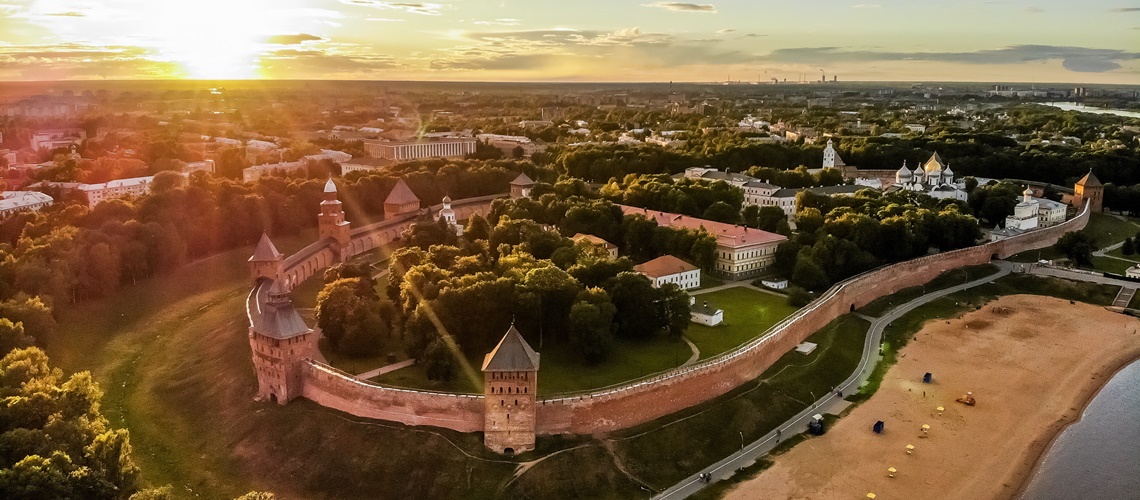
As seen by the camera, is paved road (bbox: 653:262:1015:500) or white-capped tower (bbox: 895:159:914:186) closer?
paved road (bbox: 653:262:1015:500)

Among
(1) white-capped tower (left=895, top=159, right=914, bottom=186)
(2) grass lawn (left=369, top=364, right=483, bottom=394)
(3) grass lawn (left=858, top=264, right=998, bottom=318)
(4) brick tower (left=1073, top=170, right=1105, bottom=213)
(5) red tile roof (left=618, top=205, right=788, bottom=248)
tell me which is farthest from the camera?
(1) white-capped tower (left=895, top=159, right=914, bottom=186)

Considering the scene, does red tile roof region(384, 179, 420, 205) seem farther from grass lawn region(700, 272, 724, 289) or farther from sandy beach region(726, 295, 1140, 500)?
sandy beach region(726, 295, 1140, 500)

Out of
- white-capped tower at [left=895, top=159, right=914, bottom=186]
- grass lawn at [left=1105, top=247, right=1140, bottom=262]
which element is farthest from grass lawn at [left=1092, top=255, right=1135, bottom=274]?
white-capped tower at [left=895, top=159, right=914, bottom=186]

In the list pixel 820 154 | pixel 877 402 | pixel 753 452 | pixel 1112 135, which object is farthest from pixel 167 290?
pixel 1112 135

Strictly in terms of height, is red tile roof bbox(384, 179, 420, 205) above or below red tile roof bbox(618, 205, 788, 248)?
above

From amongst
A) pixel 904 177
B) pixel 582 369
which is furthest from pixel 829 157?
pixel 582 369
